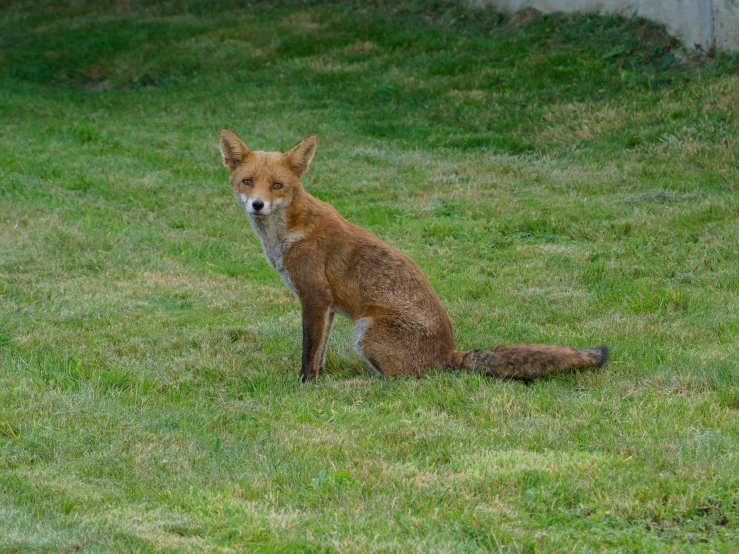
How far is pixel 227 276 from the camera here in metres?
10.4

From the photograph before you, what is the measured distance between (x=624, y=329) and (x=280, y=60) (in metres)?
15.5

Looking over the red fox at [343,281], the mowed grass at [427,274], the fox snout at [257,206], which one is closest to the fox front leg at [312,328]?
the red fox at [343,281]

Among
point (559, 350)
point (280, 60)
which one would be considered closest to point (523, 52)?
point (280, 60)

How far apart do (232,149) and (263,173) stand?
1.30 ft

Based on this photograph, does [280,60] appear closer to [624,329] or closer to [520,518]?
[624,329]

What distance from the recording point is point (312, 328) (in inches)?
281

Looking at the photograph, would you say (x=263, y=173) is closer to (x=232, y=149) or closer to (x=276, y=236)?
(x=232, y=149)

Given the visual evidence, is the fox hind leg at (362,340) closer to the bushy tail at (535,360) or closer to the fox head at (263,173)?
the bushy tail at (535,360)

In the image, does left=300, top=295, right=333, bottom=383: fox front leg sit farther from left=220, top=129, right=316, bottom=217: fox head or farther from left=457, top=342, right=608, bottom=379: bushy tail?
left=457, top=342, right=608, bottom=379: bushy tail

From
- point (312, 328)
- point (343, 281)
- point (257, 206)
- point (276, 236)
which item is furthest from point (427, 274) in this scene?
point (257, 206)

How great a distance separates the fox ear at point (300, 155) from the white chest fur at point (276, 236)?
16.0 inches

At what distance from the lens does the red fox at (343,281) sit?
7.03 m

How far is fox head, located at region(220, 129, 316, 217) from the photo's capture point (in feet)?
23.0

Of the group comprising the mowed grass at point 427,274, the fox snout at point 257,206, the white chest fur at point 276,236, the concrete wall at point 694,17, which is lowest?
the mowed grass at point 427,274
